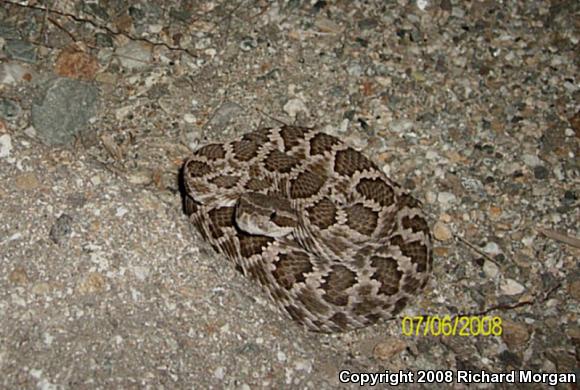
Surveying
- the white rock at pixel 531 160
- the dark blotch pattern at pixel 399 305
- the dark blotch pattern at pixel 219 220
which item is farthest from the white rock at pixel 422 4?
the dark blotch pattern at pixel 399 305

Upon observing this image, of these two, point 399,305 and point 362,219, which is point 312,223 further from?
point 399,305

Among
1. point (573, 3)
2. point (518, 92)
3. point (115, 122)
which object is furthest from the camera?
point (573, 3)

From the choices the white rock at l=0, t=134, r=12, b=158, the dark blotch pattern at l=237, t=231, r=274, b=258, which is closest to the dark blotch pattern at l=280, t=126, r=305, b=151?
the dark blotch pattern at l=237, t=231, r=274, b=258

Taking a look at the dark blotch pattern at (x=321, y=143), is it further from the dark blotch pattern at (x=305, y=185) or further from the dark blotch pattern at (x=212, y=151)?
the dark blotch pattern at (x=212, y=151)

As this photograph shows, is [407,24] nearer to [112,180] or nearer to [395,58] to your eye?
[395,58]

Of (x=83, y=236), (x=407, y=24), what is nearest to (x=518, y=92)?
(x=407, y=24)

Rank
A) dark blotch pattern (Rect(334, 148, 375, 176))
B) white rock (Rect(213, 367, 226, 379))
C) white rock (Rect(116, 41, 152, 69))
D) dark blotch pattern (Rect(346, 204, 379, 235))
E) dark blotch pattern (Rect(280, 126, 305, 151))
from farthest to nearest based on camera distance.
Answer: white rock (Rect(116, 41, 152, 69)) < dark blotch pattern (Rect(280, 126, 305, 151)) < dark blotch pattern (Rect(334, 148, 375, 176)) < dark blotch pattern (Rect(346, 204, 379, 235)) < white rock (Rect(213, 367, 226, 379))

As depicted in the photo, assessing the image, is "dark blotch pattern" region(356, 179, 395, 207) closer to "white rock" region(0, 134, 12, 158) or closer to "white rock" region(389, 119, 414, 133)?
"white rock" region(389, 119, 414, 133)
